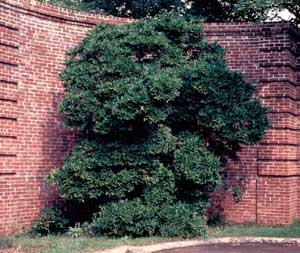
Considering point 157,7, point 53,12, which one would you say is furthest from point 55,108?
point 157,7

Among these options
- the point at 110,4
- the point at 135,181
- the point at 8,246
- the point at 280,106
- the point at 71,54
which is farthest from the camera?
the point at 110,4

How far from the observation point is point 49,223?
38.2 feet

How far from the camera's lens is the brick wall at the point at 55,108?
11.3 m

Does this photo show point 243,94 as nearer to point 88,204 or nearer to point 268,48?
point 268,48

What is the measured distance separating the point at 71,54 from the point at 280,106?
4930 mm

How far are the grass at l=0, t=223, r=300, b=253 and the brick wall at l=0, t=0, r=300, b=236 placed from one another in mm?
933

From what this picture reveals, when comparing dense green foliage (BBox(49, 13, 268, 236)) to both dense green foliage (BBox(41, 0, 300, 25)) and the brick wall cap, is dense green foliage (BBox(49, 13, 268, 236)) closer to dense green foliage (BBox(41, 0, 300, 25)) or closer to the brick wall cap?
the brick wall cap

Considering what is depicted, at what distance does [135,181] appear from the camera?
419 inches

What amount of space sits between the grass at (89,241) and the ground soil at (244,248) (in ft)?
2.53

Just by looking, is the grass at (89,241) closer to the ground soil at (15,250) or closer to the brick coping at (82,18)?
the ground soil at (15,250)

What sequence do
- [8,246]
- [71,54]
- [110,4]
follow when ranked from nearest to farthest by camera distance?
→ [8,246]
[71,54]
[110,4]

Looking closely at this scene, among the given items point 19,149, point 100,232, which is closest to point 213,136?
point 100,232

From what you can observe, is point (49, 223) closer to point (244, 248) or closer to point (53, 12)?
point (244, 248)

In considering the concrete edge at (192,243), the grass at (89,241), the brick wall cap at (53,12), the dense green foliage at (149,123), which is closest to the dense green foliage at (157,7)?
the brick wall cap at (53,12)
